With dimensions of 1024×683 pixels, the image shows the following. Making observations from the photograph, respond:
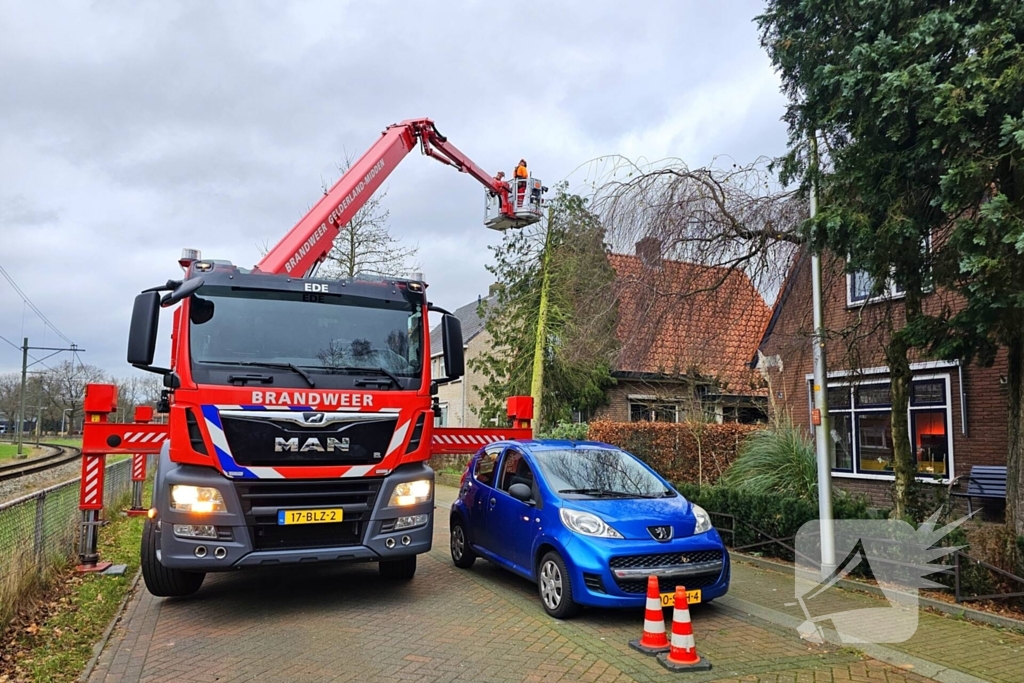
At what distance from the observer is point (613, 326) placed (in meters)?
10.3

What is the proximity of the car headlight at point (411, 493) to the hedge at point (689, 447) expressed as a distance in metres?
7.90

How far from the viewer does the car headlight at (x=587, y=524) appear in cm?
670

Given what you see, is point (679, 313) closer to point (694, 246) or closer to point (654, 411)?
point (694, 246)

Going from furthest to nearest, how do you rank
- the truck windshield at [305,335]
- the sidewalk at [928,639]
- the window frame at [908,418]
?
the window frame at [908,418] → the truck windshield at [305,335] → the sidewalk at [928,639]

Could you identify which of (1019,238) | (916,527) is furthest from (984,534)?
(1019,238)

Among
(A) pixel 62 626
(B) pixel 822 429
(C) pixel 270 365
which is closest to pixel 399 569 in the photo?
(C) pixel 270 365

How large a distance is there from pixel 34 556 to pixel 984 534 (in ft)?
31.6

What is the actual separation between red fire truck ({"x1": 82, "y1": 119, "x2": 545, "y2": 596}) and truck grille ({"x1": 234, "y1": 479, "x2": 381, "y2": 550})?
11mm

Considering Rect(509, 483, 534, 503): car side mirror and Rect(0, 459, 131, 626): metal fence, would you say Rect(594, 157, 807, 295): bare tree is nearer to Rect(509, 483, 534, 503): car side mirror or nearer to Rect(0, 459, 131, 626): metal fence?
Rect(509, 483, 534, 503): car side mirror

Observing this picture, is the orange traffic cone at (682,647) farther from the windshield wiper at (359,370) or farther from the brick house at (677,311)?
the brick house at (677,311)

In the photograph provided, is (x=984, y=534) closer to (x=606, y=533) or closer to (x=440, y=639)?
(x=606, y=533)

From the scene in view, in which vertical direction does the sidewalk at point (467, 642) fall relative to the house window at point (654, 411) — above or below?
below

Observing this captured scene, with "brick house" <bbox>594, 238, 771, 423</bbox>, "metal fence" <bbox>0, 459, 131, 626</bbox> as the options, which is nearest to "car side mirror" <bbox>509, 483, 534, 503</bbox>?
"brick house" <bbox>594, 238, 771, 423</bbox>

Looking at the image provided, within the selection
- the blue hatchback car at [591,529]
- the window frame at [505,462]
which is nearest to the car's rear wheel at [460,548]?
the blue hatchback car at [591,529]
